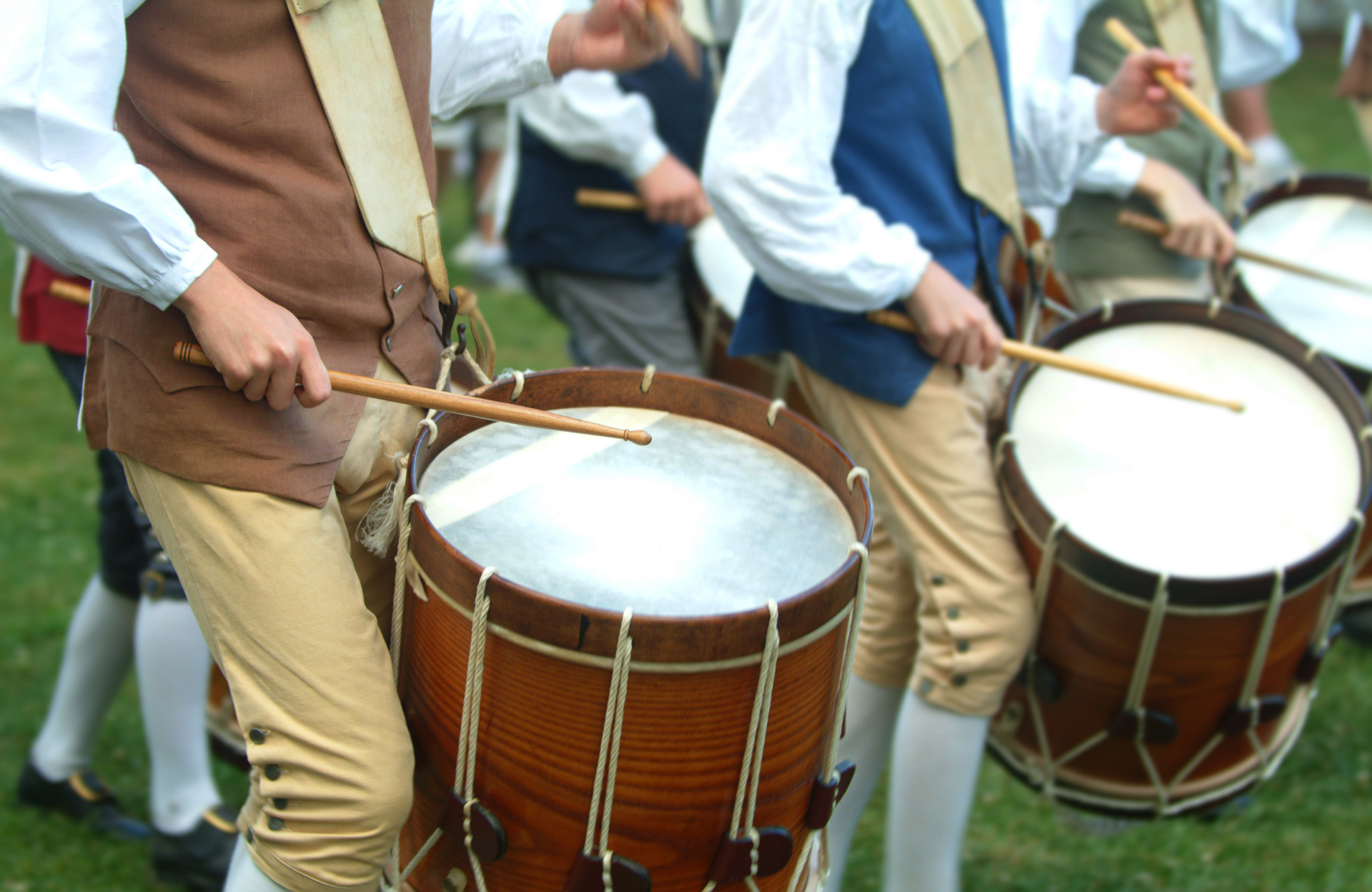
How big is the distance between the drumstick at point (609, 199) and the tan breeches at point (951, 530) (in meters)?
1.01

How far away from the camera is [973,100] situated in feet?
6.95

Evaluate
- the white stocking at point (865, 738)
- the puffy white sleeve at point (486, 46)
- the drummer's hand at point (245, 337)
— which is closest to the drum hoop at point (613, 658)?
the drummer's hand at point (245, 337)

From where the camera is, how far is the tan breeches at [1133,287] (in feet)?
9.33

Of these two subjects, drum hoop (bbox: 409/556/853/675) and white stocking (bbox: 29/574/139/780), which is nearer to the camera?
drum hoop (bbox: 409/556/853/675)

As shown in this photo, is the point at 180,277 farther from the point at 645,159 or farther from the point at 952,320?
the point at 645,159

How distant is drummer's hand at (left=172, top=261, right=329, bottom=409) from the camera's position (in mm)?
1379

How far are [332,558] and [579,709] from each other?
36 centimetres

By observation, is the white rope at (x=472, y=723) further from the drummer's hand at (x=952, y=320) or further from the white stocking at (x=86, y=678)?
the white stocking at (x=86, y=678)

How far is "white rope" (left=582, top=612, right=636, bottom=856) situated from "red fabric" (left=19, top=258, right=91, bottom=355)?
4.66 feet

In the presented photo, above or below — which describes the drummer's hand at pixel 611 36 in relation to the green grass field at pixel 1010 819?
above

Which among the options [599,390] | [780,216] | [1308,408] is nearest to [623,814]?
[599,390]

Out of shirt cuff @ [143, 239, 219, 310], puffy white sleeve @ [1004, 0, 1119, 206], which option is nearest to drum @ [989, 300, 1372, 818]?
puffy white sleeve @ [1004, 0, 1119, 206]

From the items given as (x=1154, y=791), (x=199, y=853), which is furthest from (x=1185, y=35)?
(x=199, y=853)

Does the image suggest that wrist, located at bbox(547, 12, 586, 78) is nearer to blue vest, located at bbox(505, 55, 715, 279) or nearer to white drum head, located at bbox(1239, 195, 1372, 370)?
blue vest, located at bbox(505, 55, 715, 279)
